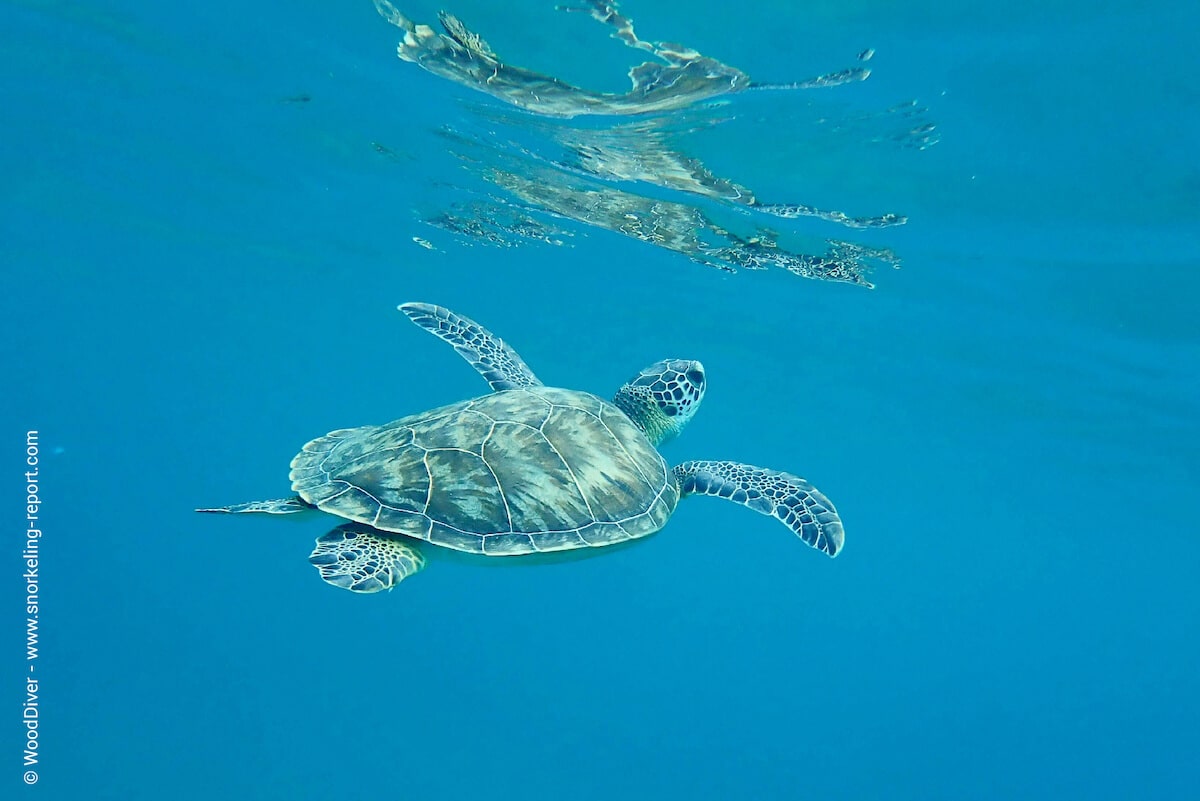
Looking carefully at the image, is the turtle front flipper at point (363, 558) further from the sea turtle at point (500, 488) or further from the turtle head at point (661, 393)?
the turtle head at point (661, 393)

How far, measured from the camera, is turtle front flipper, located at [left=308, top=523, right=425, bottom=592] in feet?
16.1

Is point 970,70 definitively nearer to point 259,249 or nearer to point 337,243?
point 337,243

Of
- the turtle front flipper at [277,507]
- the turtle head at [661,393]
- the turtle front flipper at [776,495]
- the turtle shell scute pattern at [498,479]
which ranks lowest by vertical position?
the turtle front flipper at [277,507]

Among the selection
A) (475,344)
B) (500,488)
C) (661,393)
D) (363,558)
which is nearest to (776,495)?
(661,393)

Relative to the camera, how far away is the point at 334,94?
457 inches

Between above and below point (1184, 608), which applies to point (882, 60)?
below

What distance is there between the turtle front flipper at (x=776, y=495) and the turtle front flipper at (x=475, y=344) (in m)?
2.43

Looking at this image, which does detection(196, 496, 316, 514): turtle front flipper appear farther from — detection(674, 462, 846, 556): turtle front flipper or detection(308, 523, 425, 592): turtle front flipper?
detection(674, 462, 846, 556): turtle front flipper

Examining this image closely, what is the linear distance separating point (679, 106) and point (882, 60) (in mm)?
2584

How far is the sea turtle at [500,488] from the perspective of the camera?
571cm

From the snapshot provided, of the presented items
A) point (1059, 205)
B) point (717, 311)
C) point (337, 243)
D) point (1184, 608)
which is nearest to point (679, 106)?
point (1059, 205)

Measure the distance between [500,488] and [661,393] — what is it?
11.7ft

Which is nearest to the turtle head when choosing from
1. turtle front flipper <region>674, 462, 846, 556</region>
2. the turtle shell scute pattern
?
turtle front flipper <region>674, 462, 846, 556</region>

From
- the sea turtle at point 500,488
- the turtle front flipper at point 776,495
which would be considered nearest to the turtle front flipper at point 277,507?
the sea turtle at point 500,488
